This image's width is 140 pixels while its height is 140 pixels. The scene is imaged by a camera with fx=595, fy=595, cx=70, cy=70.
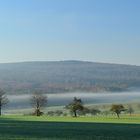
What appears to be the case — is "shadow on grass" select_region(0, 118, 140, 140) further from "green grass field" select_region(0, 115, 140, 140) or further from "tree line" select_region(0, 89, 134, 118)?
"tree line" select_region(0, 89, 134, 118)

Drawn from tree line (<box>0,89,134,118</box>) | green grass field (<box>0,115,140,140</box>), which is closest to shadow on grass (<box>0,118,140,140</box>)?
green grass field (<box>0,115,140,140</box>)

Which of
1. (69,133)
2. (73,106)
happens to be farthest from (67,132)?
(73,106)

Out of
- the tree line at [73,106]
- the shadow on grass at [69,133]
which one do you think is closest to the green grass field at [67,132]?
the shadow on grass at [69,133]

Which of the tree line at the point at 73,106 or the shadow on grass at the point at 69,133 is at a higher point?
the tree line at the point at 73,106

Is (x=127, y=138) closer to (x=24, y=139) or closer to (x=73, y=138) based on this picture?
(x=73, y=138)

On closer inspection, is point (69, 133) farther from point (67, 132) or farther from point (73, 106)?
point (73, 106)

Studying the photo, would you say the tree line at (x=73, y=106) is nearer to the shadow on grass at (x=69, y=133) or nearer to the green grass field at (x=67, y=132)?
the green grass field at (x=67, y=132)

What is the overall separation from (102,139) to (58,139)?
3.01 meters

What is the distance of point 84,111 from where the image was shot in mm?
183250

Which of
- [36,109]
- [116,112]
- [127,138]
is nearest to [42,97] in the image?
[36,109]

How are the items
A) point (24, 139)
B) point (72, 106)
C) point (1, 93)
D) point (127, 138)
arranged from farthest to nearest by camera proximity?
point (1, 93), point (72, 106), point (127, 138), point (24, 139)

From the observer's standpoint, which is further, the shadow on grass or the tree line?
the tree line

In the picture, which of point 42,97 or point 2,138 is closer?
point 2,138

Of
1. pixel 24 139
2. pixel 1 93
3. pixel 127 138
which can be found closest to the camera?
pixel 24 139
